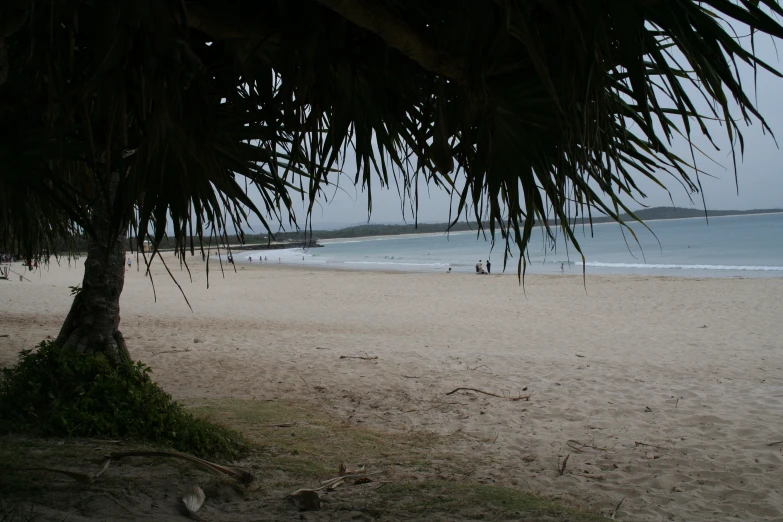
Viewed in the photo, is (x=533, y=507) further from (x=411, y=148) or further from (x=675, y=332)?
(x=675, y=332)

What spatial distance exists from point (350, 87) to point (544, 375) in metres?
5.49

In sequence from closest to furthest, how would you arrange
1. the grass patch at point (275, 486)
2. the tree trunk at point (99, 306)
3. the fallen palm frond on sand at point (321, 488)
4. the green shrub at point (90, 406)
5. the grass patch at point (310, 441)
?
the grass patch at point (275, 486) < the fallen palm frond on sand at point (321, 488) < the green shrub at point (90, 406) < the grass patch at point (310, 441) < the tree trunk at point (99, 306)

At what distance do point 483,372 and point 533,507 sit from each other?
4.18m

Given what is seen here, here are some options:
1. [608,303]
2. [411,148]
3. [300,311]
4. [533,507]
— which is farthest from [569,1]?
[608,303]

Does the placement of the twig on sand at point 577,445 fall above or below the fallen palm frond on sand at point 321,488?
below

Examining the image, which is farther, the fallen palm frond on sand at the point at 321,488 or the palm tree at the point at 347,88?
the fallen palm frond on sand at the point at 321,488

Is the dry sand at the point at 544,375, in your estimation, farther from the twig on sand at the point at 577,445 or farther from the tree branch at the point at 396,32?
the tree branch at the point at 396,32

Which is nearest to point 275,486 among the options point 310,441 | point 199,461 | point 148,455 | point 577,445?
point 199,461

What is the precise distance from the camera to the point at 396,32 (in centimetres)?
151

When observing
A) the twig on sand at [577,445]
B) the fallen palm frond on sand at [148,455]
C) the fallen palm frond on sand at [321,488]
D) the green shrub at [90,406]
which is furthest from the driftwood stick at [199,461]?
the twig on sand at [577,445]

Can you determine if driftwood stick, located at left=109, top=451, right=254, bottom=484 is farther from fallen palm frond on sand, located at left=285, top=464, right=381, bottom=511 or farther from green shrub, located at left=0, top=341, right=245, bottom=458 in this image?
green shrub, located at left=0, top=341, right=245, bottom=458

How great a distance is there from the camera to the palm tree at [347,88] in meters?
1.26

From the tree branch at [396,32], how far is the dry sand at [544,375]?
257 centimetres

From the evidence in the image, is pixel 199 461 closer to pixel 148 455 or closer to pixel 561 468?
pixel 148 455
